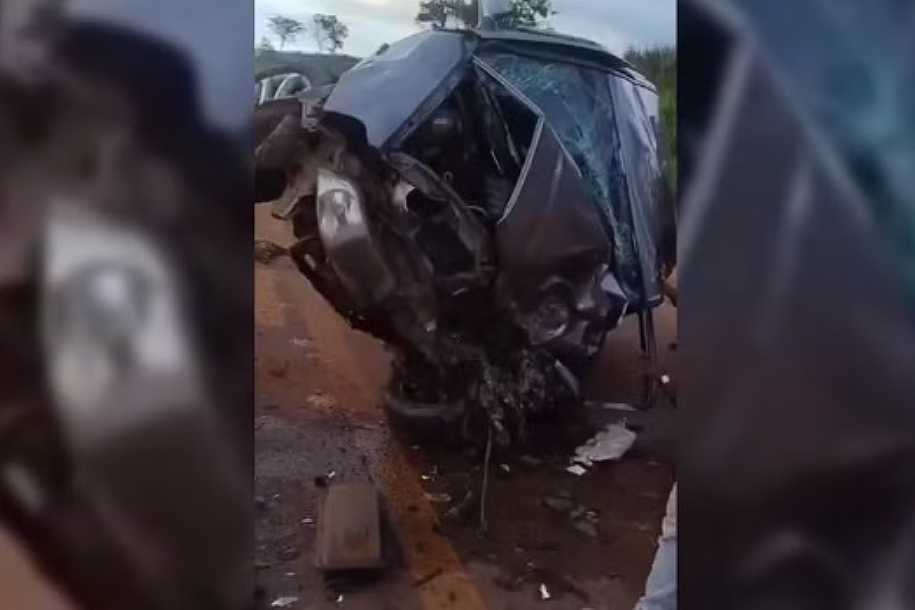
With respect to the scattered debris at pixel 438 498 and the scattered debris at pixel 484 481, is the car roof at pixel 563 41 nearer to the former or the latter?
the scattered debris at pixel 484 481

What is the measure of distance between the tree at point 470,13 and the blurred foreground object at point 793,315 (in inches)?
15.7

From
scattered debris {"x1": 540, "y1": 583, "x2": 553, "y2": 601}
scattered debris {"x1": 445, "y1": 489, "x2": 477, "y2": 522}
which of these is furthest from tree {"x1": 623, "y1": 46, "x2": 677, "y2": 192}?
scattered debris {"x1": 540, "y1": 583, "x2": 553, "y2": 601}

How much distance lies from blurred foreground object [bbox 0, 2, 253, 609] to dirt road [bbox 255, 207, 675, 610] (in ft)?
0.52

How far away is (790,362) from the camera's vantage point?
2629mm

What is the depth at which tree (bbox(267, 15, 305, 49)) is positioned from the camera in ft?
8.55

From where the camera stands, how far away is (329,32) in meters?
2.62

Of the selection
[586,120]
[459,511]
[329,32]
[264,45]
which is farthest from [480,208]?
[459,511]

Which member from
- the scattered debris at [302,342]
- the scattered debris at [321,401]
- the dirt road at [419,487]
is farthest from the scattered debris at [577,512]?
the scattered debris at [302,342]

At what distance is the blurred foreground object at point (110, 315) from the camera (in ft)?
8.25

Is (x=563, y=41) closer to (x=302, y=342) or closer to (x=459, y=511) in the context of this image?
(x=302, y=342)

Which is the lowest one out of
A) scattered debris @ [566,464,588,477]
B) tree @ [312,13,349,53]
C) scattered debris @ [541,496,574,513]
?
scattered debris @ [541,496,574,513]

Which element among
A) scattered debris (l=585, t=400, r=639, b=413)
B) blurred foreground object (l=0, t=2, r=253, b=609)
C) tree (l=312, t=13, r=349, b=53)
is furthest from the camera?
scattered debris (l=585, t=400, r=639, b=413)

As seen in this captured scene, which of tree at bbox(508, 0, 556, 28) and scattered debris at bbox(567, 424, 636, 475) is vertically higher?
tree at bbox(508, 0, 556, 28)

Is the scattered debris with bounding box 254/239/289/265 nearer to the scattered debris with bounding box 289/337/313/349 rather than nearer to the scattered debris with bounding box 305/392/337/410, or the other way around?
the scattered debris with bounding box 289/337/313/349
